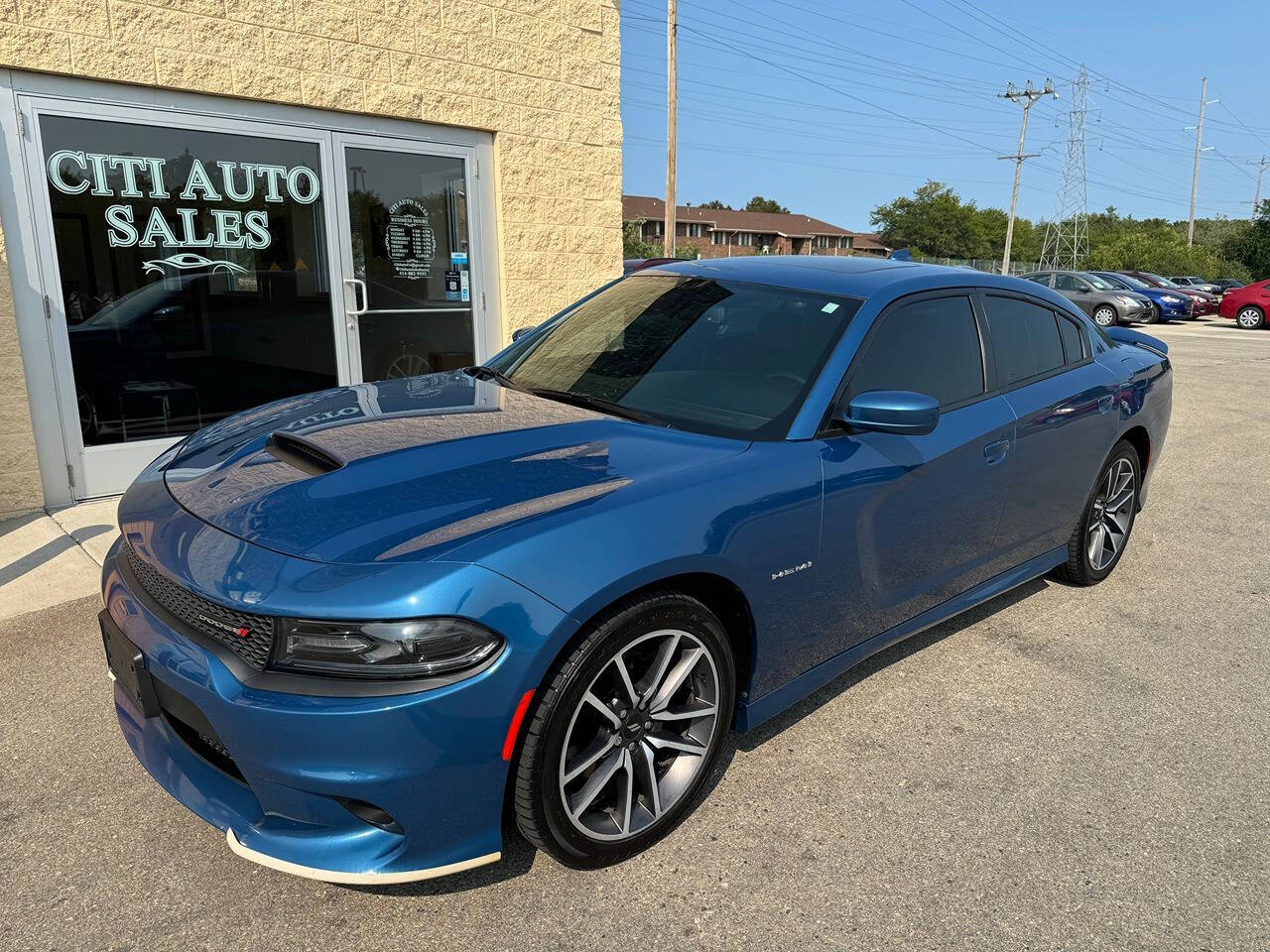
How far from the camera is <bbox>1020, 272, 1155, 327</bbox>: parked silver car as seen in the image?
25203 millimetres

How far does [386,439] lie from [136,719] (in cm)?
104

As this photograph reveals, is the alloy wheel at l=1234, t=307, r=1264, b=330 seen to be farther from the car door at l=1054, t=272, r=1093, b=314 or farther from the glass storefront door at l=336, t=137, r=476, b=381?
the glass storefront door at l=336, t=137, r=476, b=381

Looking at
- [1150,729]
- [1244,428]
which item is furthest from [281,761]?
[1244,428]

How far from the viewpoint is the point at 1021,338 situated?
4070mm

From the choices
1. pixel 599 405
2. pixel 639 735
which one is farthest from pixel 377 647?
pixel 599 405

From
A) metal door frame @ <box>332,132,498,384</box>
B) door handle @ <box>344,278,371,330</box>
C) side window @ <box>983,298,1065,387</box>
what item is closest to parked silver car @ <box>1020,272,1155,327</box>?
metal door frame @ <box>332,132,498,384</box>

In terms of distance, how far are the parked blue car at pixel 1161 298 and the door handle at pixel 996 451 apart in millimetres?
27155

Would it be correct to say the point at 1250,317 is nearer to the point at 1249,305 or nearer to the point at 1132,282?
the point at 1249,305

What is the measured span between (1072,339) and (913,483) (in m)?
1.85

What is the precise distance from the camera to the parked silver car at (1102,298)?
25.2 meters

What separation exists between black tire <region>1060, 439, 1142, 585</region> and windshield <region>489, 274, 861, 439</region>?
2.04m

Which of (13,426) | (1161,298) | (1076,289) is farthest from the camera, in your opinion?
(1161,298)

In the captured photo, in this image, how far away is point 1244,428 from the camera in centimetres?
986

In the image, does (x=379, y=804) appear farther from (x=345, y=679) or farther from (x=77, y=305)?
(x=77, y=305)
